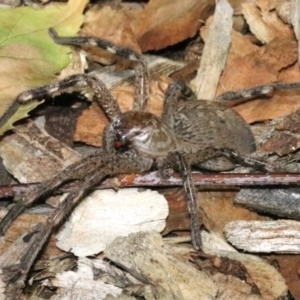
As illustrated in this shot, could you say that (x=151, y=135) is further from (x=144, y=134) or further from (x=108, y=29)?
(x=108, y=29)

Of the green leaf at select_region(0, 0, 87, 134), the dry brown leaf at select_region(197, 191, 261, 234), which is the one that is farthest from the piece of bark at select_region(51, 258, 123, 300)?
the green leaf at select_region(0, 0, 87, 134)

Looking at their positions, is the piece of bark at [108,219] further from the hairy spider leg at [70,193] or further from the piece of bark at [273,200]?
the piece of bark at [273,200]

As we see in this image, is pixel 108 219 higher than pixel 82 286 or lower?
higher

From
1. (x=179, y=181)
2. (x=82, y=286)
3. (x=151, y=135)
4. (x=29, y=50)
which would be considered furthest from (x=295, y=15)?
(x=82, y=286)

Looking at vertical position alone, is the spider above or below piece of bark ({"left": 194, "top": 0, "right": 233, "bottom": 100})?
below

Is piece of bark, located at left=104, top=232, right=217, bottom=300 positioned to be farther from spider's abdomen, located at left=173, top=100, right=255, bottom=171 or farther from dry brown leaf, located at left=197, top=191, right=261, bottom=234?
spider's abdomen, located at left=173, top=100, right=255, bottom=171

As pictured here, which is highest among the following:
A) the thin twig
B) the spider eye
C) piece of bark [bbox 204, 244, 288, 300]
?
the spider eye

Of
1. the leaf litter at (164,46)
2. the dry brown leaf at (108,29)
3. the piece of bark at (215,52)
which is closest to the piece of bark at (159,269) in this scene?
the leaf litter at (164,46)
